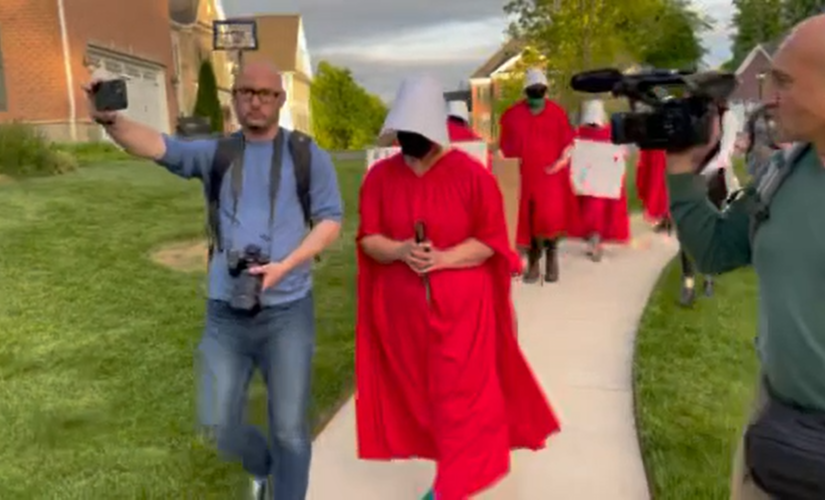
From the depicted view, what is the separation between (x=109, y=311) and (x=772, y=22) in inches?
3519

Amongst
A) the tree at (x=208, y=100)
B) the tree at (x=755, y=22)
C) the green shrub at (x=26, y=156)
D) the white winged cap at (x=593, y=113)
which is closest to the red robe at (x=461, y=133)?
the white winged cap at (x=593, y=113)

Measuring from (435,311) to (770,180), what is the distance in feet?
6.27

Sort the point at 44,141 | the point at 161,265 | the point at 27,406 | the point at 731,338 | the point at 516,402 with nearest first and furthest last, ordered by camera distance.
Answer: the point at 516,402, the point at 27,406, the point at 731,338, the point at 161,265, the point at 44,141

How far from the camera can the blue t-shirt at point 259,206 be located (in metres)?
3.57

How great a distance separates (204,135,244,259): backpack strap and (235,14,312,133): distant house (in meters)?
64.5

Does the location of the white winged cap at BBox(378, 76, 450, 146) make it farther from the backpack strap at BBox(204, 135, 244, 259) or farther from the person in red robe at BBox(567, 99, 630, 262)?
the person in red robe at BBox(567, 99, 630, 262)

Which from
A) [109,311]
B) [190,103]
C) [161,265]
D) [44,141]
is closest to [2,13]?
[44,141]

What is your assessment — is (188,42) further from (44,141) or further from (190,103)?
(44,141)

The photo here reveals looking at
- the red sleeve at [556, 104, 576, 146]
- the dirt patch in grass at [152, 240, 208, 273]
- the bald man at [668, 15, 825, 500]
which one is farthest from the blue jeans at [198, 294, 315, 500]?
the dirt patch in grass at [152, 240, 208, 273]

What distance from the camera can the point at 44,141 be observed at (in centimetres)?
1641

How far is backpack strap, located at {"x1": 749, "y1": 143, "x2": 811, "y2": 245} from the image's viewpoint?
6.84 feet

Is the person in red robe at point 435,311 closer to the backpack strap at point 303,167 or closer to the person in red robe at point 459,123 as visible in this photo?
the backpack strap at point 303,167

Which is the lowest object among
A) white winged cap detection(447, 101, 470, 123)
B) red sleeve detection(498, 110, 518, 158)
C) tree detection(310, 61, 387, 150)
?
tree detection(310, 61, 387, 150)

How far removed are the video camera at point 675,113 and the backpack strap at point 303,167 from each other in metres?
1.66
